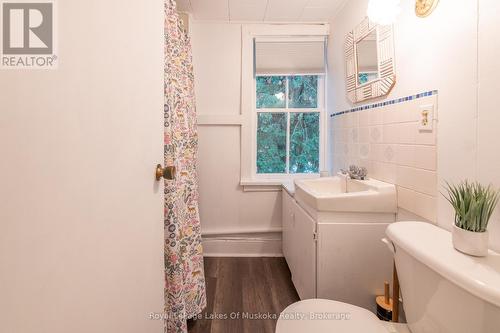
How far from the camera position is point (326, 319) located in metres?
1.02

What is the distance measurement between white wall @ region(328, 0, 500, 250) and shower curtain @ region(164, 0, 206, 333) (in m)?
1.24

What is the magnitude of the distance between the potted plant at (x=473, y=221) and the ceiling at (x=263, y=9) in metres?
1.98

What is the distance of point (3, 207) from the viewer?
1.13 ft

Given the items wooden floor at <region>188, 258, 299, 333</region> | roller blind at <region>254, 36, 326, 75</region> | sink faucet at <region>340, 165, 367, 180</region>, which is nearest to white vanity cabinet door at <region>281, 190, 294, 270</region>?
wooden floor at <region>188, 258, 299, 333</region>

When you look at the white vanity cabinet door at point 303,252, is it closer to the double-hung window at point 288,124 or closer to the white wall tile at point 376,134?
the white wall tile at point 376,134

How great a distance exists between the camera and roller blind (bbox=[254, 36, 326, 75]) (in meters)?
2.69

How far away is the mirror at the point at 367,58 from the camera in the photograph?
175 centimetres

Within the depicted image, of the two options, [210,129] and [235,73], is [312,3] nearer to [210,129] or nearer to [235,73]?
[235,73]

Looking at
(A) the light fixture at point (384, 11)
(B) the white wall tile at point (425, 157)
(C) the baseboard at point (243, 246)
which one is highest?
(A) the light fixture at point (384, 11)

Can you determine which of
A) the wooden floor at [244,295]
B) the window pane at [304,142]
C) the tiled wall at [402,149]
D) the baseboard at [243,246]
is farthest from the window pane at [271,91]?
the wooden floor at [244,295]

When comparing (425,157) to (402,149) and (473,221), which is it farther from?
(473,221)

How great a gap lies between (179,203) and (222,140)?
125 centimetres

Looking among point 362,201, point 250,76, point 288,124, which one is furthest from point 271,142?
point 362,201

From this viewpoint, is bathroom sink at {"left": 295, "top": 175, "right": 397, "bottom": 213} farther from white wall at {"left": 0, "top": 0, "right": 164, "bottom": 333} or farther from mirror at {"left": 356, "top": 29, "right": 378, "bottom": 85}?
white wall at {"left": 0, "top": 0, "right": 164, "bottom": 333}
